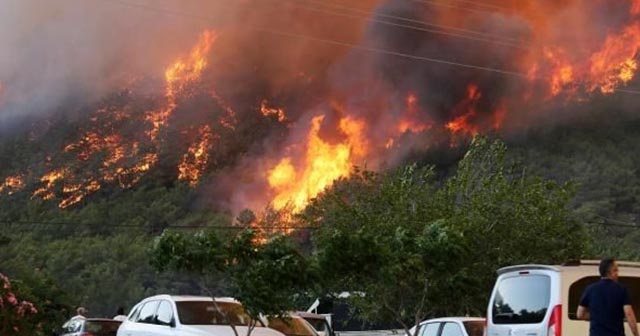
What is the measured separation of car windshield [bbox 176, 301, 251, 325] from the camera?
1449 centimetres

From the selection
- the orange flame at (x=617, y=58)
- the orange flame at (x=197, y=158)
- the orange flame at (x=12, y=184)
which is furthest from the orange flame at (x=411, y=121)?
the orange flame at (x=12, y=184)

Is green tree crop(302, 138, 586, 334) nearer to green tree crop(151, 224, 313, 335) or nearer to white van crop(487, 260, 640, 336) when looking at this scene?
green tree crop(151, 224, 313, 335)

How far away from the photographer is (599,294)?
9406 millimetres

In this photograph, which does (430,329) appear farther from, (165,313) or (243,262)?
(165,313)

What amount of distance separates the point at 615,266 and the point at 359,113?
51594mm

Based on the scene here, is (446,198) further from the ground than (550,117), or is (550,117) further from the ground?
(550,117)

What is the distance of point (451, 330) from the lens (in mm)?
15602

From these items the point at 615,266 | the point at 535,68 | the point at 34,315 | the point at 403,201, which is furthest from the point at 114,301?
the point at 615,266

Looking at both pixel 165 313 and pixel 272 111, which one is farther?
pixel 272 111

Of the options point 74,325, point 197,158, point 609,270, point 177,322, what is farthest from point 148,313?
point 197,158

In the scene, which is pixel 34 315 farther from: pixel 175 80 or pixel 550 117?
pixel 175 80

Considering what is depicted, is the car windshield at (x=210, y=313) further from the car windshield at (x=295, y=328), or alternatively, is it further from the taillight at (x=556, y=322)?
the taillight at (x=556, y=322)

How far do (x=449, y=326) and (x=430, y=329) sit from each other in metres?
0.51

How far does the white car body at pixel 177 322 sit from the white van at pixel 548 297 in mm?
3819
